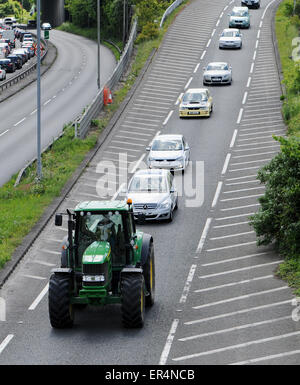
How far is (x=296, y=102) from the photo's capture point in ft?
159

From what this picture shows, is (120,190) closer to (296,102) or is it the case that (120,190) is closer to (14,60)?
(296,102)

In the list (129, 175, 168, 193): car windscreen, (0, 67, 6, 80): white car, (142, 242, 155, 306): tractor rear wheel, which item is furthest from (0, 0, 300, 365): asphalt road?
(0, 67, 6, 80): white car

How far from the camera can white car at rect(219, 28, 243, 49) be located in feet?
228

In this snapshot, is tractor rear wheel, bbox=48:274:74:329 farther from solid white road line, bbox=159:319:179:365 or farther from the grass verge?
the grass verge

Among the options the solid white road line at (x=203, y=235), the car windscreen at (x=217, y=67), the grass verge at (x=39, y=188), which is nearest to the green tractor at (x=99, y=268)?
the grass verge at (x=39, y=188)

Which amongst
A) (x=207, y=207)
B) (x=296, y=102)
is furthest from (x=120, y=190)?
(x=296, y=102)

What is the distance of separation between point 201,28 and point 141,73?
1904 cm

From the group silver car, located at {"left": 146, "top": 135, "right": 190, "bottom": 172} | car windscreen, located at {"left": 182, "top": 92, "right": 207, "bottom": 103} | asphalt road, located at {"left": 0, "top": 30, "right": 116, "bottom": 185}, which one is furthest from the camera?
car windscreen, located at {"left": 182, "top": 92, "right": 207, "bottom": 103}

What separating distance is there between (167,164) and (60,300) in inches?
762

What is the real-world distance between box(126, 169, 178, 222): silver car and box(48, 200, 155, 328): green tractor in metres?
9.90

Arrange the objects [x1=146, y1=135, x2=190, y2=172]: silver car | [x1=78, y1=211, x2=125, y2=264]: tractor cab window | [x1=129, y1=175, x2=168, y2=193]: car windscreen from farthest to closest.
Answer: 1. [x1=146, y1=135, x2=190, y2=172]: silver car
2. [x1=129, y1=175, x2=168, y2=193]: car windscreen
3. [x1=78, y1=211, x2=125, y2=264]: tractor cab window

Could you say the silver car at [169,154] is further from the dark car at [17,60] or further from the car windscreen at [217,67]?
the dark car at [17,60]

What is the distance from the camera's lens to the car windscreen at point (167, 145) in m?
38.7
